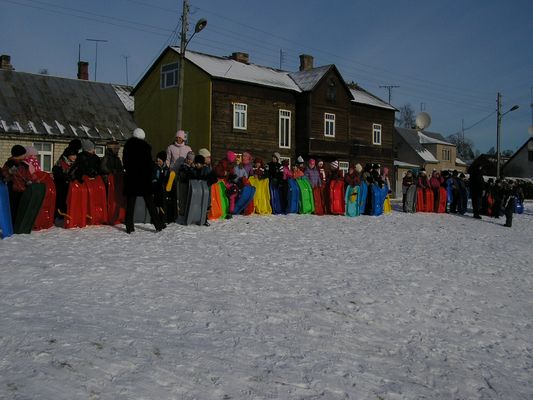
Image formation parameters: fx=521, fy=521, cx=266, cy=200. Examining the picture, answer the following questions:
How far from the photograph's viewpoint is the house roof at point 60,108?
95.7 feet

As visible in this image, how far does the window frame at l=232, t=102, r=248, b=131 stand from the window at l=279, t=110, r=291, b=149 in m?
3.10

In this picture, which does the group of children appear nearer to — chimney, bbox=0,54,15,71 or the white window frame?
the white window frame

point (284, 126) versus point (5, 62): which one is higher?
point (5, 62)

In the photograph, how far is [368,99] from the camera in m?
41.3

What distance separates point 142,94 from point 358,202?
23797mm

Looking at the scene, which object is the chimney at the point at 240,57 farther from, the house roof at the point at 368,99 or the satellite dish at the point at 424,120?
the satellite dish at the point at 424,120

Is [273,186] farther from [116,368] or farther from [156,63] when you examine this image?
[156,63]

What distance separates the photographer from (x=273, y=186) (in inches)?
565

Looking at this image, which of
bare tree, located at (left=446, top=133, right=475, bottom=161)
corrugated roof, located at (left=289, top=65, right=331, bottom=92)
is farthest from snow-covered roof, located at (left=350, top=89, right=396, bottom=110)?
bare tree, located at (left=446, top=133, right=475, bottom=161)

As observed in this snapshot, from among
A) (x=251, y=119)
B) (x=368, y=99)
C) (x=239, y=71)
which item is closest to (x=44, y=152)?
(x=251, y=119)

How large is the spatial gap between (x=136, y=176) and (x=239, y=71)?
24155 millimetres

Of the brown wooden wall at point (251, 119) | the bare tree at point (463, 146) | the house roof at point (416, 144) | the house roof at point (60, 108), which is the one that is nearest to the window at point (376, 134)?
the brown wooden wall at point (251, 119)

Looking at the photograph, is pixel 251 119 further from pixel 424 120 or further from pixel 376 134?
pixel 424 120

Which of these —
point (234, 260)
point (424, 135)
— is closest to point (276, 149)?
point (234, 260)
